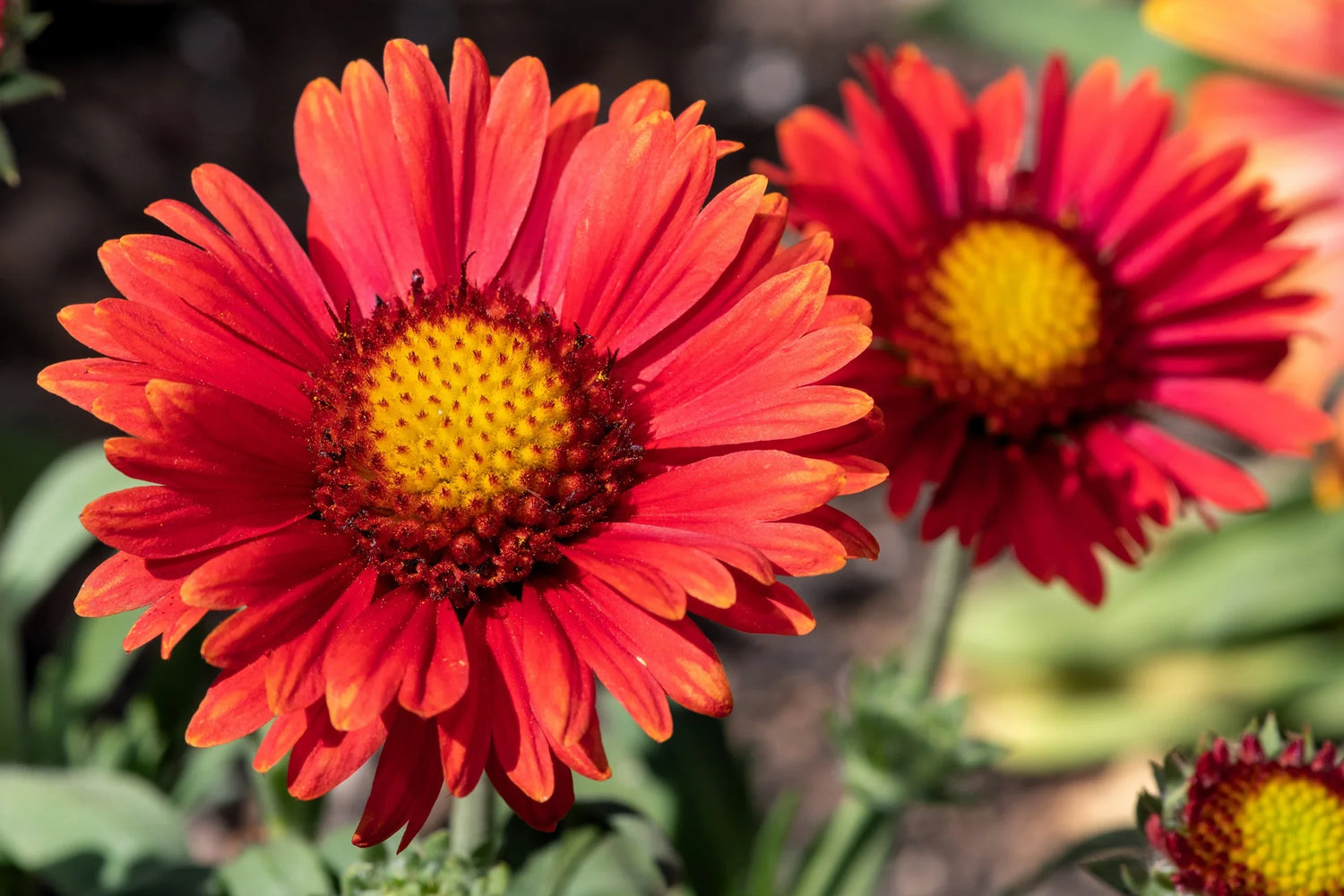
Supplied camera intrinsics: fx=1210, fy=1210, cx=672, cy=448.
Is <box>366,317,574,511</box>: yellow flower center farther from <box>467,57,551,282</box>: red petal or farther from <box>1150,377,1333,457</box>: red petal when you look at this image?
<box>1150,377,1333,457</box>: red petal

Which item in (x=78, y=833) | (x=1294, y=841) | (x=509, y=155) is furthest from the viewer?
(x=78, y=833)

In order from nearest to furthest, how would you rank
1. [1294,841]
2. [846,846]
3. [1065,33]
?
[1294,841]
[846,846]
[1065,33]

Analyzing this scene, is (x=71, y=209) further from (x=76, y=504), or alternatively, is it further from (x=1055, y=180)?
(x=1055, y=180)

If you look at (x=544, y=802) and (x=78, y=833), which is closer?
(x=544, y=802)

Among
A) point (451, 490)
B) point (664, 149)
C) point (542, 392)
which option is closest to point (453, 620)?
point (451, 490)

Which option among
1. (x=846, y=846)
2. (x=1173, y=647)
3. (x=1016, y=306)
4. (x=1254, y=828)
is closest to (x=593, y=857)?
(x=846, y=846)

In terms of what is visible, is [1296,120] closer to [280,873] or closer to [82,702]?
[280,873]
